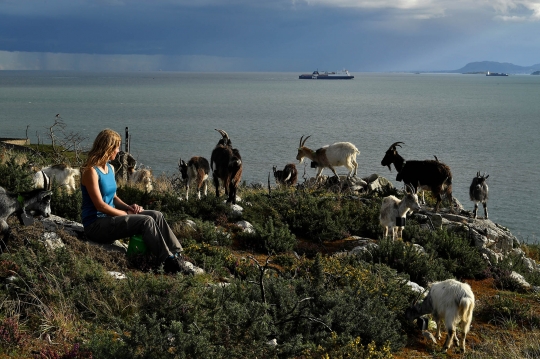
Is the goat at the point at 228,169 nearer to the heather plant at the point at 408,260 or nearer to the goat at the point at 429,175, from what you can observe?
the heather plant at the point at 408,260

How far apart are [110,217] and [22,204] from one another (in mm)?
1222

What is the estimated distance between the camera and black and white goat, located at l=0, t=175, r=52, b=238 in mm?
7574

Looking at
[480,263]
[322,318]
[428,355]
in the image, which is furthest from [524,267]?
[322,318]

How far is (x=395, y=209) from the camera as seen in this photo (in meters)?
11.2

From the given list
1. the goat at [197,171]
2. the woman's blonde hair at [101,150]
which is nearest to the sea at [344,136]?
the goat at [197,171]

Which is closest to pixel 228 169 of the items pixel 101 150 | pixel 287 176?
pixel 101 150

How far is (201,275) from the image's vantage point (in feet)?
24.9

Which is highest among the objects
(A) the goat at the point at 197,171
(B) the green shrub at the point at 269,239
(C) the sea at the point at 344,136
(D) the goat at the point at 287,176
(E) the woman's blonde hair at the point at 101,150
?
(E) the woman's blonde hair at the point at 101,150

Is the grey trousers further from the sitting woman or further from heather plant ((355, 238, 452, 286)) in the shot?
heather plant ((355, 238, 452, 286))

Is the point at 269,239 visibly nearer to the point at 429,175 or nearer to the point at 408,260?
the point at 408,260

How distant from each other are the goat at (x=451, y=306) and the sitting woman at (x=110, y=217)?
3104 mm

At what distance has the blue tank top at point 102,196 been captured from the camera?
303 inches

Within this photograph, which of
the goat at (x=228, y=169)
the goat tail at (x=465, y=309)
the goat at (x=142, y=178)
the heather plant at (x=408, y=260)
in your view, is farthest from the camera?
the goat at (x=142, y=178)

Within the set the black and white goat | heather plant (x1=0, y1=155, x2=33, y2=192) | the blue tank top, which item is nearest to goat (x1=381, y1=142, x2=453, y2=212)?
the blue tank top
